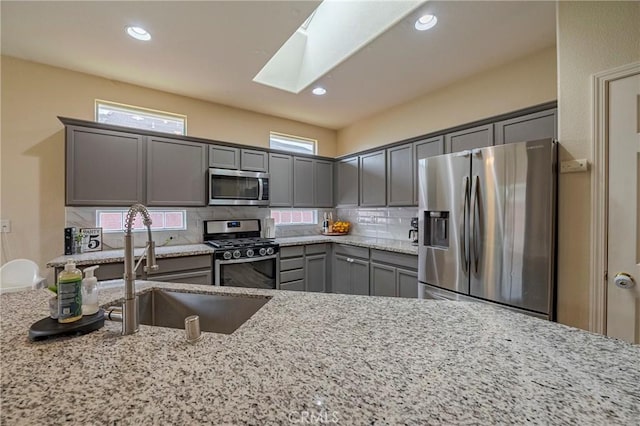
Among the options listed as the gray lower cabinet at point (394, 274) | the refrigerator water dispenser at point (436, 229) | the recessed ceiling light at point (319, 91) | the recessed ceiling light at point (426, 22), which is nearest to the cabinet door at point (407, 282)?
the gray lower cabinet at point (394, 274)

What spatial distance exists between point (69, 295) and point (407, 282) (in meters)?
2.65

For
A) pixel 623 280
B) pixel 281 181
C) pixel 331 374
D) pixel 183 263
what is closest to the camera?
pixel 331 374

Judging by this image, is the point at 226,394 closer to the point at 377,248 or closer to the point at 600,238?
the point at 600,238

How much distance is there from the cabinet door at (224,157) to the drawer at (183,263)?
1.15 m

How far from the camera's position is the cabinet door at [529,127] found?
2.08m

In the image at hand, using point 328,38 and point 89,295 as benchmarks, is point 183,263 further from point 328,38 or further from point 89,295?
point 328,38

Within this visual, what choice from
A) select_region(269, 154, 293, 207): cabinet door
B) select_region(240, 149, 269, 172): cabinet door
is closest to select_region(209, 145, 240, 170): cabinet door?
select_region(240, 149, 269, 172): cabinet door

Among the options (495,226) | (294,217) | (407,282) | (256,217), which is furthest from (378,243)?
(256,217)

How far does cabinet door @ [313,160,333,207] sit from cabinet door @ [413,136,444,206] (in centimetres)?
152

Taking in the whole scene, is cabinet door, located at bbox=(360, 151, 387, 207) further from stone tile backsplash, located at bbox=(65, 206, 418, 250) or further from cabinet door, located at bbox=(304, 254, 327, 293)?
cabinet door, located at bbox=(304, 254, 327, 293)

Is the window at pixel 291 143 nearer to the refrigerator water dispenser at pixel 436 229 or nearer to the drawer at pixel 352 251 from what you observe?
the drawer at pixel 352 251

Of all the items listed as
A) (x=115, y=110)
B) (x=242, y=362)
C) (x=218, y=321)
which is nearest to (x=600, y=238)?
(x=242, y=362)

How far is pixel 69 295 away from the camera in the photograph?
0.92 meters

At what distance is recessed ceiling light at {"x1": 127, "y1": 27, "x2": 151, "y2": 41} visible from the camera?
84.9 inches
